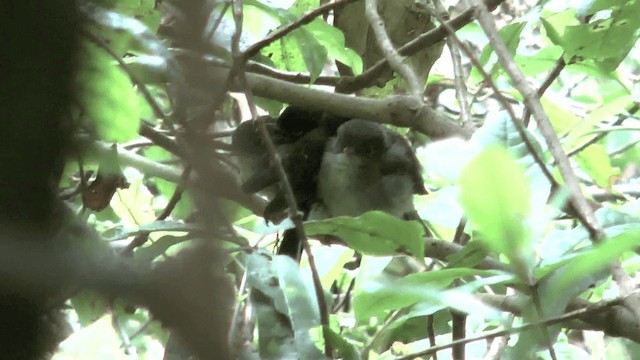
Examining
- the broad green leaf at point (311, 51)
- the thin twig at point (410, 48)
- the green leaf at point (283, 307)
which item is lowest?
the green leaf at point (283, 307)

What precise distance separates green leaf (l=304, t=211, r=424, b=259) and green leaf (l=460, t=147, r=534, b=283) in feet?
0.65

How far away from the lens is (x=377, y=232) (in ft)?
2.14

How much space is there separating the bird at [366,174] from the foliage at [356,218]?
1.9 inches

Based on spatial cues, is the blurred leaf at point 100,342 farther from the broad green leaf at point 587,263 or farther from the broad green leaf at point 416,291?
the broad green leaf at point 587,263

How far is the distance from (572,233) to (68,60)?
58cm

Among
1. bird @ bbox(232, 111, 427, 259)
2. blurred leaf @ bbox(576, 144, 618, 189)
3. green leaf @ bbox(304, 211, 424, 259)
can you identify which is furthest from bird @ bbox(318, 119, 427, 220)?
green leaf @ bbox(304, 211, 424, 259)

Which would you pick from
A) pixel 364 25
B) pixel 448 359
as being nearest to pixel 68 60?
pixel 448 359

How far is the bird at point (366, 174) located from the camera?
1069mm

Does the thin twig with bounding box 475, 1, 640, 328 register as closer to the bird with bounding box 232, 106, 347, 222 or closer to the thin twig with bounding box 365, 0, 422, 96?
the thin twig with bounding box 365, 0, 422, 96

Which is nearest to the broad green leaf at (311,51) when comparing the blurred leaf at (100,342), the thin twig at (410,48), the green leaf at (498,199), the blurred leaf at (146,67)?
the thin twig at (410,48)

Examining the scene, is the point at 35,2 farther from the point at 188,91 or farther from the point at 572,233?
the point at 572,233

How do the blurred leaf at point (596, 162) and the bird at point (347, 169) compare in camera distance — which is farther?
the blurred leaf at point (596, 162)

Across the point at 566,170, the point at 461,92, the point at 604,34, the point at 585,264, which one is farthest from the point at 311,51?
the point at 585,264

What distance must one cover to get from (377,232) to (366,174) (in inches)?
18.1
